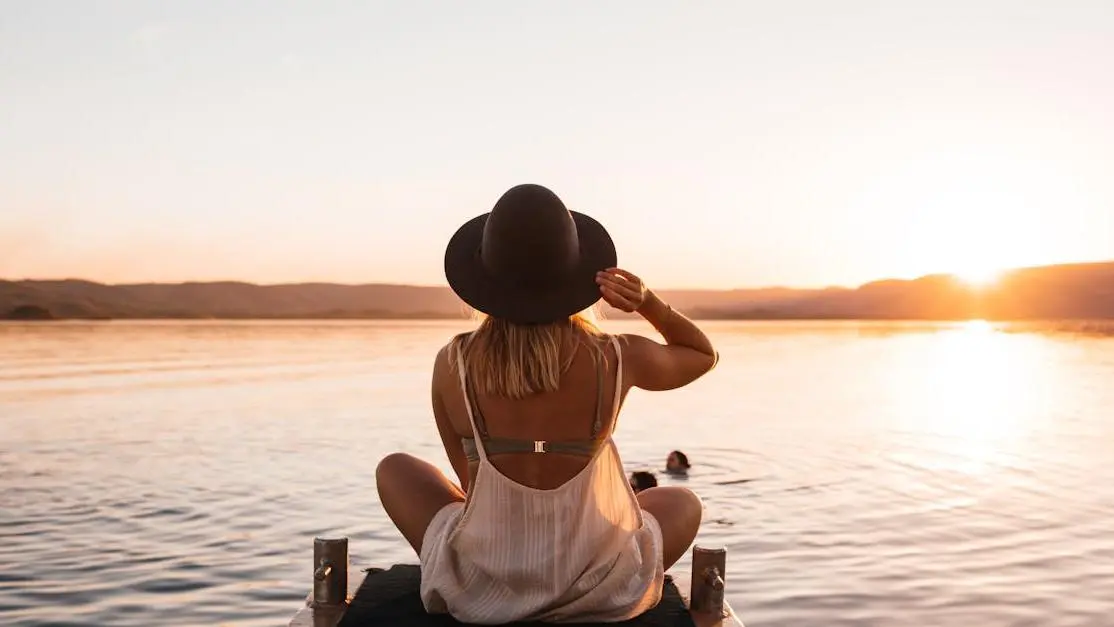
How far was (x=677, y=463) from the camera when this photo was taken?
1550 centimetres

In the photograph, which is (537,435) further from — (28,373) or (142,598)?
(28,373)

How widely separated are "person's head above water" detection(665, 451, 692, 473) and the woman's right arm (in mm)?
10546

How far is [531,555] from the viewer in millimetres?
4910

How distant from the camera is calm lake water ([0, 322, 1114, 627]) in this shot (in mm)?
8531

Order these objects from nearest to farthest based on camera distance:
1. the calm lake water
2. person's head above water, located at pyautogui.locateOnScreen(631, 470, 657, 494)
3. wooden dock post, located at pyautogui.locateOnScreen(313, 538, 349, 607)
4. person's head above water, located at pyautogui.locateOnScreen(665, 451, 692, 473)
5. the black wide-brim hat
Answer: the black wide-brim hat < wooden dock post, located at pyautogui.locateOnScreen(313, 538, 349, 607) < the calm lake water < person's head above water, located at pyautogui.locateOnScreen(631, 470, 657, 494) < person's head above water, located at pyautogui.locateOnScreen(665, 451, 692, 473)

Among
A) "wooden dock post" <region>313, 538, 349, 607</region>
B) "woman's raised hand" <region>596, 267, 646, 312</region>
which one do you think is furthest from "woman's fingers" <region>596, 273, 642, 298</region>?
"wooden dock post" <region>313, 538, 349, 607</region>

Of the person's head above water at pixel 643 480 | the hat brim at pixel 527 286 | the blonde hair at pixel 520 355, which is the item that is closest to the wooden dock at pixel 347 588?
the blonde hair at pixel 520 355

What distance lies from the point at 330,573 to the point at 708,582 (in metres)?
1.85

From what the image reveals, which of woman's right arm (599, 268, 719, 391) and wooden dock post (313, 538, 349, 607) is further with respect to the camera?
wooden dock post (313, 538, 349, 607)

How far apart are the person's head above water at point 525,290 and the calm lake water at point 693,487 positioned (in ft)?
12.9

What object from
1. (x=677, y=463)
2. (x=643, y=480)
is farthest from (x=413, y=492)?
(x=677, y=463)

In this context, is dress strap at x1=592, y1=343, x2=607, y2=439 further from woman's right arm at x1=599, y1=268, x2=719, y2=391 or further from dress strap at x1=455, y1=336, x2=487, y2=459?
dress strap at x1=455, y1=336, x2=487, y2=459

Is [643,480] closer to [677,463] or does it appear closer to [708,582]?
[677,463]

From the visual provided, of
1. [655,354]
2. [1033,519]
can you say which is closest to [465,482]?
[655,354]
